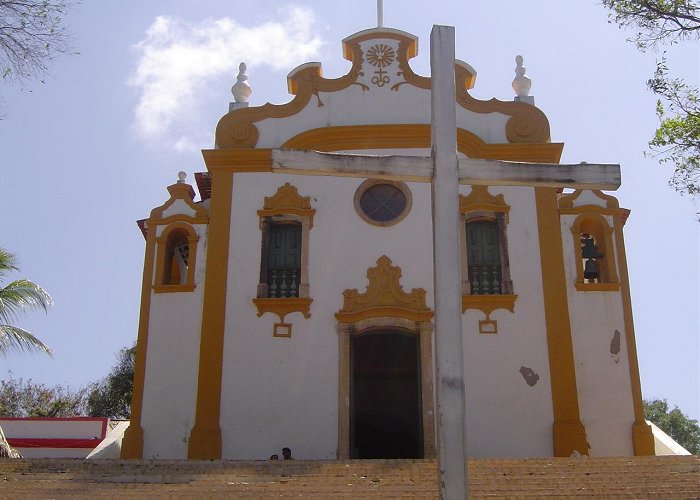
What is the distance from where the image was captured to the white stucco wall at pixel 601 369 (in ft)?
39.9

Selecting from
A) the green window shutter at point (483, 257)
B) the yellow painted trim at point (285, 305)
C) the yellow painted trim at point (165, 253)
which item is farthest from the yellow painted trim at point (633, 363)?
the yellow painted trim at point (165, 253)

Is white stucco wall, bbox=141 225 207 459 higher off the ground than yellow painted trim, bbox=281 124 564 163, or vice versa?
yellow painted trim, bbox=281 124 564 163

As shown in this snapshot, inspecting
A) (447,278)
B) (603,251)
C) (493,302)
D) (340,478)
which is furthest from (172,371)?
(447,278)

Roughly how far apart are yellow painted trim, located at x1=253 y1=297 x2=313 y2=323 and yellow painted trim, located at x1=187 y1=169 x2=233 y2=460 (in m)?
0.71

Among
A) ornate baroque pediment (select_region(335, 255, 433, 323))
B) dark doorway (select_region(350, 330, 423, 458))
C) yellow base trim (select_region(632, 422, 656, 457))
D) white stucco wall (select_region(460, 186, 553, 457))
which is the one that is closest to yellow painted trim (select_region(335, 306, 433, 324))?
ornate baroque pediment (select_region(335, 255, 433, 323))

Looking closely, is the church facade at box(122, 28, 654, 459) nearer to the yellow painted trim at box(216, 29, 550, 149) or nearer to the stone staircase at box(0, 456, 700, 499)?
the yellow painted trim at box(216, 29, 550, 149)

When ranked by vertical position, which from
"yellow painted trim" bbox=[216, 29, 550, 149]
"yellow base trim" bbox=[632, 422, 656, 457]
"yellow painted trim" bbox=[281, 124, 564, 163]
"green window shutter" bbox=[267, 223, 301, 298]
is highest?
"yellow painted trim" bbox=[216, 29, 550, 149]

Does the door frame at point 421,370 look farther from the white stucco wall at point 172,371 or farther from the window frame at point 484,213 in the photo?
the white stucco wall at point 172,371

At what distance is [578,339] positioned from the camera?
41.7ft

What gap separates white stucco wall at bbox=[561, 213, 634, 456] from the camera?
1217 cm

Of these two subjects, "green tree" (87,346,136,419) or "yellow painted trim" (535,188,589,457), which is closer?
"yellow painted trim" (535,188,589,457)

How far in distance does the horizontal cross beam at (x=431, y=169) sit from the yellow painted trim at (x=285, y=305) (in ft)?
24.5

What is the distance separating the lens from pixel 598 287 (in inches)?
511

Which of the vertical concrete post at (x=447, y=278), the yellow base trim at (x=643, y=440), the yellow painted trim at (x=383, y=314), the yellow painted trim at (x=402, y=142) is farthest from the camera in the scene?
the yellow painted trim at (x=402, y=142)
